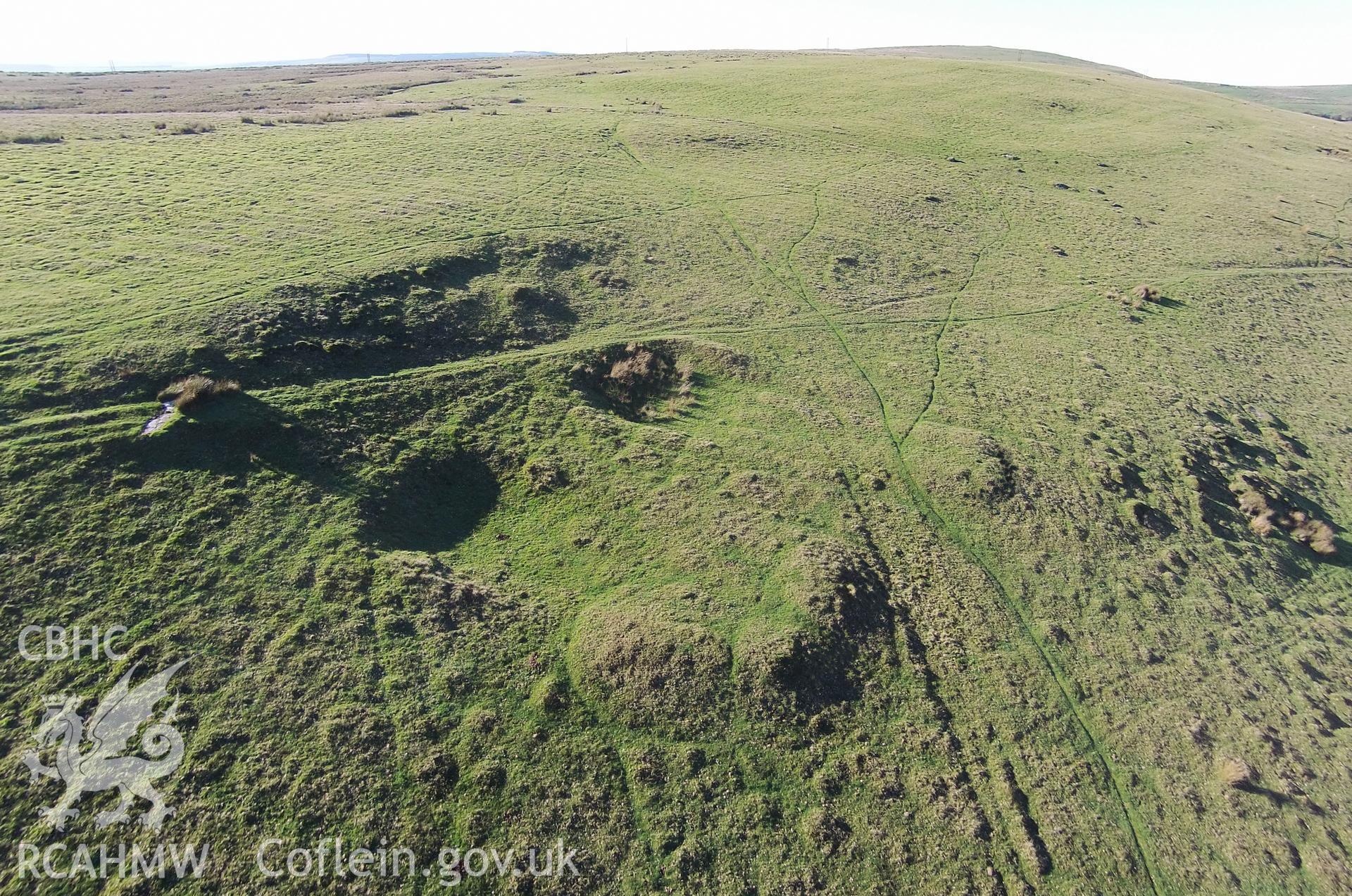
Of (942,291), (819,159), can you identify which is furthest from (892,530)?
(819,159)

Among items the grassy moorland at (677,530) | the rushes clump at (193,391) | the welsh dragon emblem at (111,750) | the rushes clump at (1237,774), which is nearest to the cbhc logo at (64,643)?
the grassy moorland at (677,530)

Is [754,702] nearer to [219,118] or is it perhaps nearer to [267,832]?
[267,832]

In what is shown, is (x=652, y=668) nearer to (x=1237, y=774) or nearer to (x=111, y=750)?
(x=111, y=750)

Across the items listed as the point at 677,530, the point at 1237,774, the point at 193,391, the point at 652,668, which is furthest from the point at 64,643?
the point at 1237,774

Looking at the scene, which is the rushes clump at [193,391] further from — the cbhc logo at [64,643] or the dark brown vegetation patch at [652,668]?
the dark brown vegetation patch at [652,668]

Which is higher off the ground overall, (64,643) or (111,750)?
(64,643)

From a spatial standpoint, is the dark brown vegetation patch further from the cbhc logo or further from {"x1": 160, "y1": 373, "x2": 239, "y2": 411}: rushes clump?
{"x1": 160, "y1": 373, "x2": 239, "y2": 411}: rushes clump

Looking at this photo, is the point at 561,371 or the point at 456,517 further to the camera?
the point at 561,371
